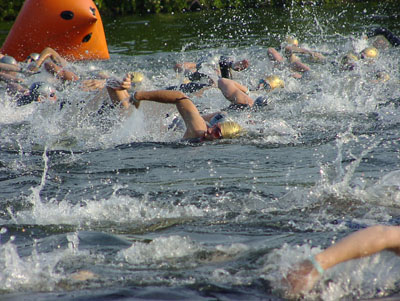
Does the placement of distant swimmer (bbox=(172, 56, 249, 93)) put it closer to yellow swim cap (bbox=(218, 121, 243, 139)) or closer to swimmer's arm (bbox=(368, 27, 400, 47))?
yellow swim cap (bbox=(218, 121, 243, 139))

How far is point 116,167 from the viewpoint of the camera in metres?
5.46

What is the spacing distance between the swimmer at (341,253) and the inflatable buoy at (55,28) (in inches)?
372

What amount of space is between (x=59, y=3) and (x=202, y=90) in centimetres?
436

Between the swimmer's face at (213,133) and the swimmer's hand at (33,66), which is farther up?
the swimmer's face at (213,133)

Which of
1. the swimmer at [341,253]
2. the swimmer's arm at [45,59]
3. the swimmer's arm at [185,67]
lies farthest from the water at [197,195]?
the swimmer's arm at [185,67]

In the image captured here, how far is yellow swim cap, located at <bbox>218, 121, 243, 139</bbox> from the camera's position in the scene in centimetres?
612

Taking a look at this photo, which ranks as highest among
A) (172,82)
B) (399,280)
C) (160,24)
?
(399,280)

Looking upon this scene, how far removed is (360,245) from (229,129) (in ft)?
10.8

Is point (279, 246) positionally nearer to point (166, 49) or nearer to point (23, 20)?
point (23, 20)

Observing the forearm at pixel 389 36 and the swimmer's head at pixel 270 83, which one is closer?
the swimmer's head at pixel 270 83

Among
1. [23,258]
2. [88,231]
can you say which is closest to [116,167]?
[88,231]

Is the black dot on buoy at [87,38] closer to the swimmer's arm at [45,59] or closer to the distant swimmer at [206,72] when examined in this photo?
the swimmer's arm at [45,59]

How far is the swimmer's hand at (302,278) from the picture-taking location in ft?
8.98

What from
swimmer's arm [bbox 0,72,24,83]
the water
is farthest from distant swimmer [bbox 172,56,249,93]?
swimmer's arm [bbox 0,72,24,83]
